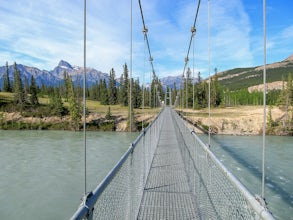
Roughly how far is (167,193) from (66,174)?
10510mm

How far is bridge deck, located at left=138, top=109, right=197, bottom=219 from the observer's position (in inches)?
124

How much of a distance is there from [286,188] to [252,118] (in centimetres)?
2032

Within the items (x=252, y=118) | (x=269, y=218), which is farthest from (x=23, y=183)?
(x=252, y=118)

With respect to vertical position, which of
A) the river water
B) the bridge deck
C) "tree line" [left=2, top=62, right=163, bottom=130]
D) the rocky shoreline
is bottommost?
the river water

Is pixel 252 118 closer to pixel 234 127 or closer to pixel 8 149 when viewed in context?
pixel 234 127

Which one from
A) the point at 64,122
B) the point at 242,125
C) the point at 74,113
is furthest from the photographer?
the point at 64,122

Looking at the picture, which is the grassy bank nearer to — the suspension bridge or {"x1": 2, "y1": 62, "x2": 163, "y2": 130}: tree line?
{"x1": 2, "y1": 62, "x2": 163, "y2": 130}: tree line

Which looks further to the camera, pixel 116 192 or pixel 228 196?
pixel 228 196

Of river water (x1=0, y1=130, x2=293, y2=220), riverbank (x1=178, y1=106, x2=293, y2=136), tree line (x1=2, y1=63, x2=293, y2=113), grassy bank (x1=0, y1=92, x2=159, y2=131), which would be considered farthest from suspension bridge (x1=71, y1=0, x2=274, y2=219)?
tree line (x1=2, y1=63, x2=293, y2=113)

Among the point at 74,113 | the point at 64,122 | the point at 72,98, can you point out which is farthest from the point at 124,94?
the point at 74,113

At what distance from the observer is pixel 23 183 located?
11.8m

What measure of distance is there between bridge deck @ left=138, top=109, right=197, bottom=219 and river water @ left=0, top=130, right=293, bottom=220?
1068mm

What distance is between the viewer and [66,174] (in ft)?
43.3

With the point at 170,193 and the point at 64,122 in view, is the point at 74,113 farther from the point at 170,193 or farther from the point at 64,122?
the point at 170,193
